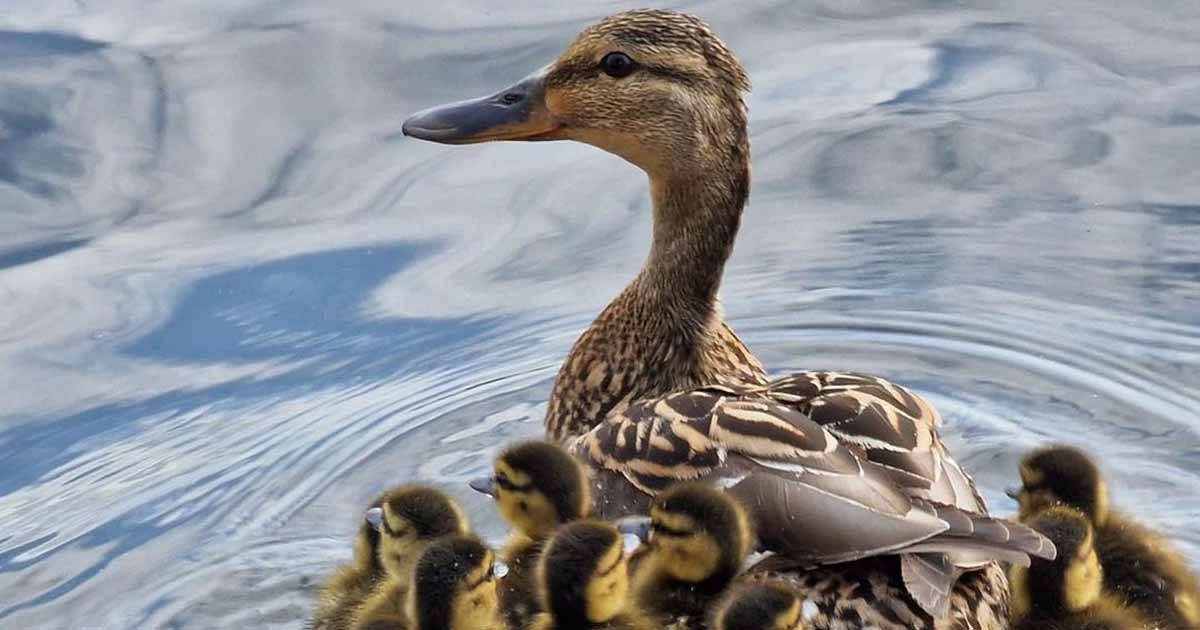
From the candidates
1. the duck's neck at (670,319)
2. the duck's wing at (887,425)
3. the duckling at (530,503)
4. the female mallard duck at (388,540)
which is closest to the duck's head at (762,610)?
the duck's wing at (887,425)

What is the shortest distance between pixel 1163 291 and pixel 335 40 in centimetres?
283

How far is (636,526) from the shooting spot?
13.8 feet

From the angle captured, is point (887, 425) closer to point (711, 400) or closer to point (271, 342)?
point (711, 400)

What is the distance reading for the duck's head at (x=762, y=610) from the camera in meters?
3.59

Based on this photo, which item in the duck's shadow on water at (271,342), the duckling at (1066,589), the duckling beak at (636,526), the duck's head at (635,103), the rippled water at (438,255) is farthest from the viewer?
the duck's shadow on water at (271,342)

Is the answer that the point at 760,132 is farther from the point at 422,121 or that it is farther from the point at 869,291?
the point at 422,121

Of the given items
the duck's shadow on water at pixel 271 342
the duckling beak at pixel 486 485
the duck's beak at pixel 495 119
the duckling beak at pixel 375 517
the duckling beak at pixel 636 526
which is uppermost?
the duck's beak at pixel 495 119

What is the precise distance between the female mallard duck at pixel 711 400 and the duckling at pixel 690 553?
0.09 metres

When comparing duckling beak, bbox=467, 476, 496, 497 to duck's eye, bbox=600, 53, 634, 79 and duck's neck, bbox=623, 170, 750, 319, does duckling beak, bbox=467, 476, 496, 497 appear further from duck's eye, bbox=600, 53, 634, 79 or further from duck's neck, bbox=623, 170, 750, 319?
duck's eye, bbox=600, 53, 634, 79

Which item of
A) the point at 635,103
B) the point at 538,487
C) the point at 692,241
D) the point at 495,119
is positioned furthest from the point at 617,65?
the point at 538,487

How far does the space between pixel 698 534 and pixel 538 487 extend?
0.51 metres

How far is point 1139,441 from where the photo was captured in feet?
17.9

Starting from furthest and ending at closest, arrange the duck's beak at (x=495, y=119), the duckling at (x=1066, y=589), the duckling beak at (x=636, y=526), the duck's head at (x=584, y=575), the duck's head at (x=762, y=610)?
1. the duck's beak at (x=495, y=119)
2. the duckling beak at (x=636, y=526)
3. the duckling at (x=1066, y=589)
4. the duck's head at (x=584, y=575)
5. the duck's head at (x=762, y=610)

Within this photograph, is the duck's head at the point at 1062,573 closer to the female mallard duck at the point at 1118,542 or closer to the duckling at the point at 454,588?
the female mallard duck at the point at 1118,542
